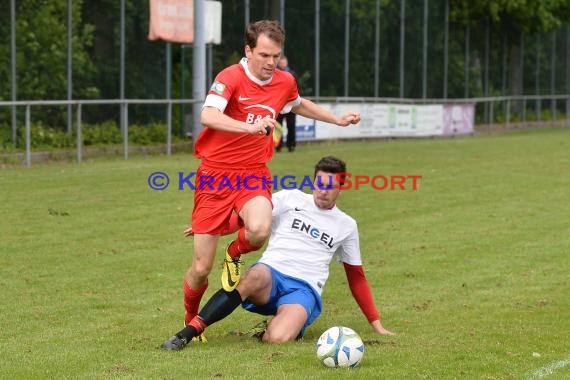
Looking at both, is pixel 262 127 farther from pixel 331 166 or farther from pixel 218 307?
pixel 218 307

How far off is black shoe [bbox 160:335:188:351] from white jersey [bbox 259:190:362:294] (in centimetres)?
115

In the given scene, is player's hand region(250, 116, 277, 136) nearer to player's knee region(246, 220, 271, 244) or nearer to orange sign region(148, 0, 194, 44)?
player's knee region(246, 220, 271, 244)

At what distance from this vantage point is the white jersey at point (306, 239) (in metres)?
8.50

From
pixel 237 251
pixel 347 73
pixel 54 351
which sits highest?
pixel 347 73

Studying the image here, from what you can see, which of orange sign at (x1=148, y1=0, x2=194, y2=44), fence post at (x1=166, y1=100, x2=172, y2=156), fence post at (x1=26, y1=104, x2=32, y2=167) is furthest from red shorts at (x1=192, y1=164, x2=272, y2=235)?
orange sign at (x1=148, y1=0, x2=194, y2=44)

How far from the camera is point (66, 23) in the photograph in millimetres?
23359

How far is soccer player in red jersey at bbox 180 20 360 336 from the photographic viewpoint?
7809 mm

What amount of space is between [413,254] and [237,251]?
4.83 metres

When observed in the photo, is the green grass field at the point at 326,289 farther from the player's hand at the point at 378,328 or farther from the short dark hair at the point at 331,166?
the short dark hair at the point at 331,166

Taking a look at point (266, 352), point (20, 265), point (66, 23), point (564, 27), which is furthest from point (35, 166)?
point (564, 27)

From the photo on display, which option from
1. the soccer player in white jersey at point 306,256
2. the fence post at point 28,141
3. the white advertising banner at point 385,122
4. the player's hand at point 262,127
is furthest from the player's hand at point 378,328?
the white advertising banner at point 385,122

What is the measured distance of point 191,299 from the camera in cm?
818

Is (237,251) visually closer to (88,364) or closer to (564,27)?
(88,364)

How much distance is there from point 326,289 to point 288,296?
2142 mm
